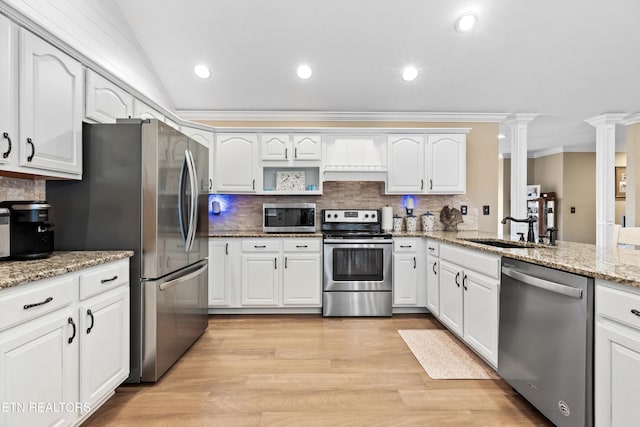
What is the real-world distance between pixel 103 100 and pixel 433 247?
10.6 feet

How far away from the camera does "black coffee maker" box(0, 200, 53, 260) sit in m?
1.85

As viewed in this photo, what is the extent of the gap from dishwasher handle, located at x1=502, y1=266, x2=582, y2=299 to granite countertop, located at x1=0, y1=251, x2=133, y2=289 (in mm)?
2416

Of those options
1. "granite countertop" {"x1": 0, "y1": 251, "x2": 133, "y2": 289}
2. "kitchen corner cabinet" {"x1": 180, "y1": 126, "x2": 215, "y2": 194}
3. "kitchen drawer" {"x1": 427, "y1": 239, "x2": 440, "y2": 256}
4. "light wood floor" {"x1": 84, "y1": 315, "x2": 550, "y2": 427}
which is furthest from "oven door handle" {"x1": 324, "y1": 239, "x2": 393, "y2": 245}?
"granite countertop" {"x1": 0, "y1": 251, "x2": 133, "y2": 289}

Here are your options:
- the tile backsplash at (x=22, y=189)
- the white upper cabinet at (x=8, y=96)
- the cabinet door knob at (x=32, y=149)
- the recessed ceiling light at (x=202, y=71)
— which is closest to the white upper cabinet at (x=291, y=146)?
the recessed ceiling light at (x=202, y=71)

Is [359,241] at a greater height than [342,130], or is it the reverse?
[342,130]

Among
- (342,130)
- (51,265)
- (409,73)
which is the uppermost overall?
(409,73)

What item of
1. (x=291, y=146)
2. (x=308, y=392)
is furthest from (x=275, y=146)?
(x=308, y=392)

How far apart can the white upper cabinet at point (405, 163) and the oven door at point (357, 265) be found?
806mm

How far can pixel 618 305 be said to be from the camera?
146 cm

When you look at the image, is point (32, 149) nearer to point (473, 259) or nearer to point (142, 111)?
point (142, 111)

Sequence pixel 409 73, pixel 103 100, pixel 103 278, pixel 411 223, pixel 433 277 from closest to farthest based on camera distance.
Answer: pixel 103 278 → pixel 103 100 → pixel 433 277 → pixel 409 73 → pixel 411 223

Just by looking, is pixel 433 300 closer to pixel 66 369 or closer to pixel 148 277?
pixel 148 277

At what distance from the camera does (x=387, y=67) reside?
13.0 feet

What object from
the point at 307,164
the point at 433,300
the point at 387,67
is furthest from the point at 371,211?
the point at 387,67
